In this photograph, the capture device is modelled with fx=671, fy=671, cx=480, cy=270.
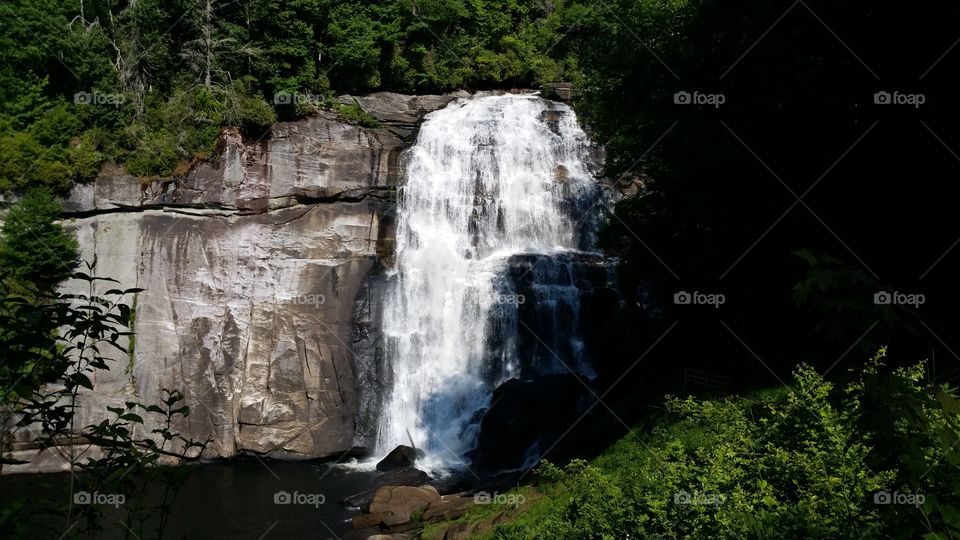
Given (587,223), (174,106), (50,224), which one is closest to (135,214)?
(50,224)

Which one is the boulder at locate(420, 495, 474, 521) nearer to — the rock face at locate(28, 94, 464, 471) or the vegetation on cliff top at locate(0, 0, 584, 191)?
the rock face at locate(28, 94, 464, 471)

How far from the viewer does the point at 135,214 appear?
23.2 metres

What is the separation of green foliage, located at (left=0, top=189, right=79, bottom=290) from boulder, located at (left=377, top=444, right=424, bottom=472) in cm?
1180

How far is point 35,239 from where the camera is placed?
21.8 metres

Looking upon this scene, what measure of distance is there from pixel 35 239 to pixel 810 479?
2381cm

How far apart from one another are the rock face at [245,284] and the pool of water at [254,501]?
4.79ft

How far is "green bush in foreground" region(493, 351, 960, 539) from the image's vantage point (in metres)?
3.01

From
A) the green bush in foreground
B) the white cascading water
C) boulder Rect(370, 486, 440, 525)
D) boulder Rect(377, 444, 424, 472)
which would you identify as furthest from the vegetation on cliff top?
the green bush in foreground

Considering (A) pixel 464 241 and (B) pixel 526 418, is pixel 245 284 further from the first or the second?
(B) pixel 526 418

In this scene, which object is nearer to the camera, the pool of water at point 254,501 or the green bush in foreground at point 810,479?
the green bush in foreground at point 810,479

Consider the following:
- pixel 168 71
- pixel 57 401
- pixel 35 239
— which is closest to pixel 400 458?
pixel 35 239

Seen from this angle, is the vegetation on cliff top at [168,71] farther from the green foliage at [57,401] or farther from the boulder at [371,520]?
the green foliage at [57,401]

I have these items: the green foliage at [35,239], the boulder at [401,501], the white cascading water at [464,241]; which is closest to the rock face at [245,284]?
the green foliage at [35,239]

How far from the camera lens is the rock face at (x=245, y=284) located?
22188 millimetres
